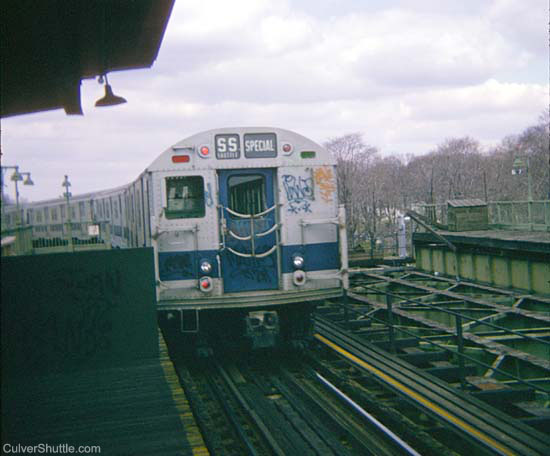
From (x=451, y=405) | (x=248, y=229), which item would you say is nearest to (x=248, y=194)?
(x=248, y=229)

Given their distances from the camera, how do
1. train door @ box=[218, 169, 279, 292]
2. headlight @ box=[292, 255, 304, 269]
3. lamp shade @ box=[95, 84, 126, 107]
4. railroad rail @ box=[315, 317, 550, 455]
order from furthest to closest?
headlight @ box=[292, 255, 304, 269], train door @ box=[218, 169, 279, 292], lamp shade @ box=[95, 84, 126, 107], railroad rail @ box=[315, 317, 550, 455]

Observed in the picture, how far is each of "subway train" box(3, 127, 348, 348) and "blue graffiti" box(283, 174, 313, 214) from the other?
0.06 ft

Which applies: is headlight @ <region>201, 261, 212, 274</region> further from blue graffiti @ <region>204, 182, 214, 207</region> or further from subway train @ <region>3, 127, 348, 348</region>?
blue graffiti @ <region>204, 182, 214, 207</region>

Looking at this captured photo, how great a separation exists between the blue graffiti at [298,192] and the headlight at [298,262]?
0.80m

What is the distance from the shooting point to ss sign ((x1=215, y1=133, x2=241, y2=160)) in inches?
424

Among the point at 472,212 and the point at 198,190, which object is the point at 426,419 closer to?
the point at 198,190

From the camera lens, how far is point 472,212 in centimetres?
2467

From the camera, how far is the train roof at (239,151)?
10.6 metres

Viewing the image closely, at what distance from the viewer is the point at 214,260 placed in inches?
421

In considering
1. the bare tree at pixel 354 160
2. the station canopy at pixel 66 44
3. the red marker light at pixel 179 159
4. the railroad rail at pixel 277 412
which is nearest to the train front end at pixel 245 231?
the red marker light at pixel 179 159

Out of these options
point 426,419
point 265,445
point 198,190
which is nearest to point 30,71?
point 198,190

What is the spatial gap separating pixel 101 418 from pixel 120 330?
94 cm

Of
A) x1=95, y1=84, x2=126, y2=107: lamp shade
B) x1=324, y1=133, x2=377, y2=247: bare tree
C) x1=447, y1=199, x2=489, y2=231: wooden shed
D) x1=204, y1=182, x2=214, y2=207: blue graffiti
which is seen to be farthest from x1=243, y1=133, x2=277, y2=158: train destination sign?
x1=324, y1=133, x2=377, y2=247: bare tree

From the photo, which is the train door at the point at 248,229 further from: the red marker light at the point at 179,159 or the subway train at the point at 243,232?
the red marker light at the point at 179,159
